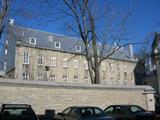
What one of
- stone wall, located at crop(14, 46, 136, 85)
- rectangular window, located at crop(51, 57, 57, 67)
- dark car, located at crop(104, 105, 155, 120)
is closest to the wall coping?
dark car, located at crop(104, 105, 155, 120)

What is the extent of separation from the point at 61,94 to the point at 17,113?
10084 mm

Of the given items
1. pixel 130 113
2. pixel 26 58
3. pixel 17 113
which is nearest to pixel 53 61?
pixel 26 58

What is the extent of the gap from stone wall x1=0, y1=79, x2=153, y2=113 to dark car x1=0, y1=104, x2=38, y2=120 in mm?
7392

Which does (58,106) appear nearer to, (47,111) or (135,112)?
(47,111)

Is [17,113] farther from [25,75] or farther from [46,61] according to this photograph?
[46,61]

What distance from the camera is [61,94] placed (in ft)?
68.7

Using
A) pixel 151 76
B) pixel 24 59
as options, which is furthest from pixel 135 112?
pixel 151 76

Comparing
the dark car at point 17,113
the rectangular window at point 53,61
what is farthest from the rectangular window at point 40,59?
the dark car at point 17,113

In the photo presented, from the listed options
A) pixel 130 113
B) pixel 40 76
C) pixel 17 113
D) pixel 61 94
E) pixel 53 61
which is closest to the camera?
pixel 17 113

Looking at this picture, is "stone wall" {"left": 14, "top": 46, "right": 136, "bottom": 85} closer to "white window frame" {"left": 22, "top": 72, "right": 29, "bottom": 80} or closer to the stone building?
the stone building

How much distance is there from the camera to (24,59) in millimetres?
49094

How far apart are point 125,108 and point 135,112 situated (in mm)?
737

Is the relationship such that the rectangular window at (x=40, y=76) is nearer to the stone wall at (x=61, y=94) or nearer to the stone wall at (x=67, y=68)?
the stone wall at (x=67, y=68)

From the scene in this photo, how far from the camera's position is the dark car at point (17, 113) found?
10.6m
